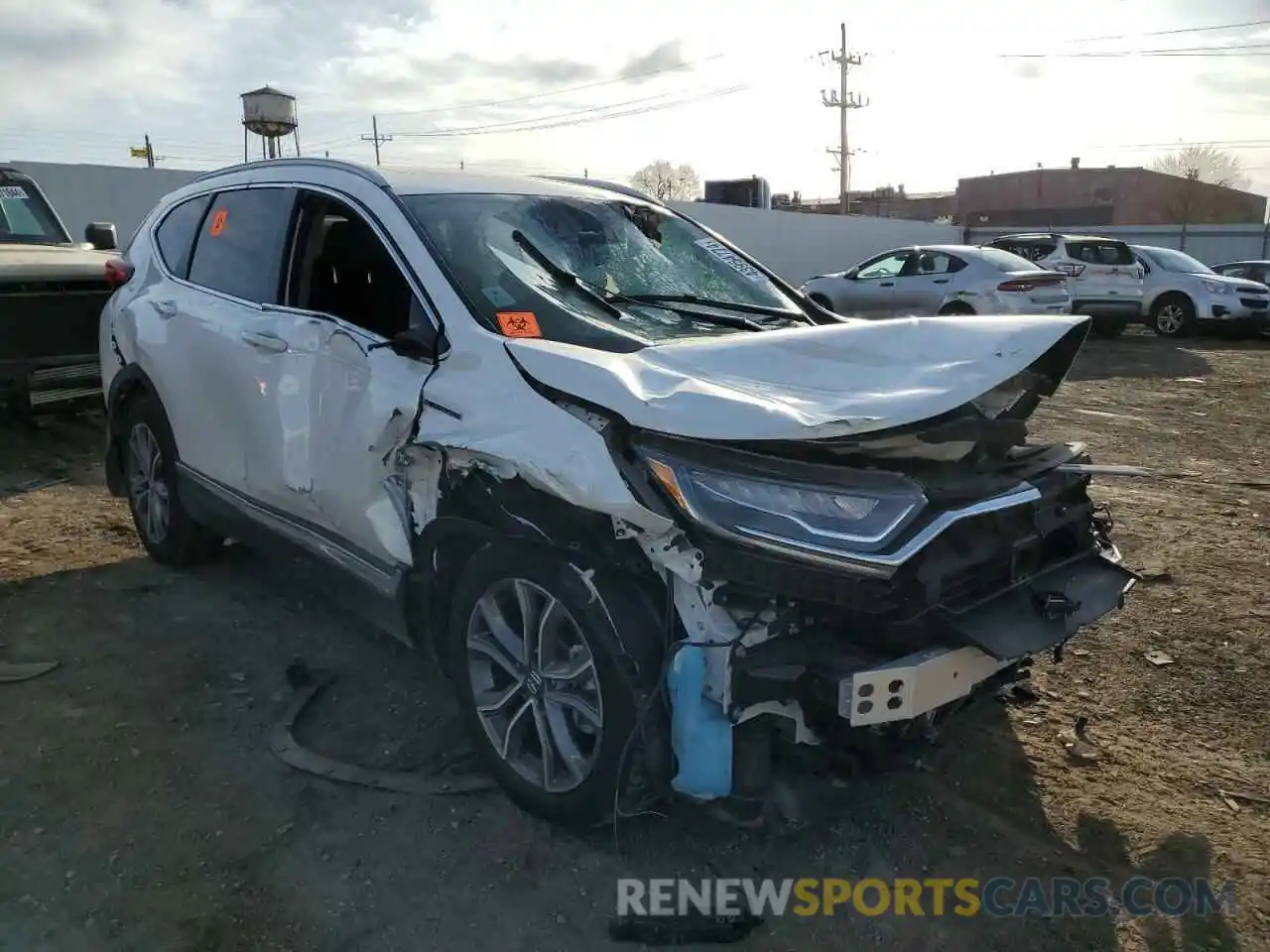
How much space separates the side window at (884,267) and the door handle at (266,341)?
1259cm

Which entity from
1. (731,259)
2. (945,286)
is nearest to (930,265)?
(945,286)

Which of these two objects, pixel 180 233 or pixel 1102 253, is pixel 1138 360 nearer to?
pixel 1102 253

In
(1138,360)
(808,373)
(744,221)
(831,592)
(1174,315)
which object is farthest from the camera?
(744,221)

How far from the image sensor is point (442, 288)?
3139mm

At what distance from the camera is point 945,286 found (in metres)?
13.9

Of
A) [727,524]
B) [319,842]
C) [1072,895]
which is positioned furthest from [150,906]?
[1072,895]

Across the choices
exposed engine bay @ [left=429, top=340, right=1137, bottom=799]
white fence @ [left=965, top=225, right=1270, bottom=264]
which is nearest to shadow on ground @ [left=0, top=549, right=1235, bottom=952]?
exposed engine bay @ [left=429, top=340, right=1137, bottom=799]

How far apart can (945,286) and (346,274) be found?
1167cm

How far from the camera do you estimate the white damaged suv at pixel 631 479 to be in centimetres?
238

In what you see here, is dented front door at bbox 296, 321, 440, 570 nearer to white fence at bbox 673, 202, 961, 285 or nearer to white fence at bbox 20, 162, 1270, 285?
white fence at bbox 20, 162, 1270, 285

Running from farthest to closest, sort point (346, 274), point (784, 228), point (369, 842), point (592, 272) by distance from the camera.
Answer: point (784, 228) < point (346, 274) < point (592, 272) < point (369, 842)

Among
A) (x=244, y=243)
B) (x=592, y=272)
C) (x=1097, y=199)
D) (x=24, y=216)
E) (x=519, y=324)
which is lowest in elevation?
(x=519, y=324)

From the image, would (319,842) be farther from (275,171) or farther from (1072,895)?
(275,171)

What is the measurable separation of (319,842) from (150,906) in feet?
1.48
